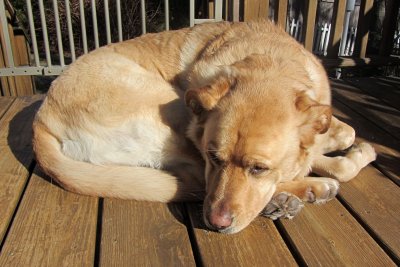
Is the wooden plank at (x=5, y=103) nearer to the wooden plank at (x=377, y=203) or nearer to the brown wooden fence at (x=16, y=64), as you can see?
the brown wooden fence at (x=16, y=64)

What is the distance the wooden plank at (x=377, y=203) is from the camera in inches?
74.8

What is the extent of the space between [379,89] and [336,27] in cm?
96

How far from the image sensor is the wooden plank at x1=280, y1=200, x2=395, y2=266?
1.74m

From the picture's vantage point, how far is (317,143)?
2.19 meters

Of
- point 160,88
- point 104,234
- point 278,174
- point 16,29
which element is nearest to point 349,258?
point 278,174

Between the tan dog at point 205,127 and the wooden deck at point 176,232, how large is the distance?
0.31 feet

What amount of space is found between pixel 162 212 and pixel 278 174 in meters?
0.66

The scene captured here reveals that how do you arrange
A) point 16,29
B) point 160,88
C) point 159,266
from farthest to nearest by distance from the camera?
point 16,29 → point 160,88 → point 159,266

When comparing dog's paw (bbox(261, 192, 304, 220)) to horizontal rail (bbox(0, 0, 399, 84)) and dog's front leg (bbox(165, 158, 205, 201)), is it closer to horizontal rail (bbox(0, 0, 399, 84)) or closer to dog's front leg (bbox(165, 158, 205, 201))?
dog's front leg (bbox(165, 158, 205, 201))

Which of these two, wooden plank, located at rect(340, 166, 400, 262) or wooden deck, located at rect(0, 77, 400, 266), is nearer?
wooden deck, located at rect(0, 77, 400, 266)

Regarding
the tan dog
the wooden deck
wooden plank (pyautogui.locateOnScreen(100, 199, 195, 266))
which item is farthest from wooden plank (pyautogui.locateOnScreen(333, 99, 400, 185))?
wooden plank (pyautogui.locateOnScreen(100, 199, 195, 266))

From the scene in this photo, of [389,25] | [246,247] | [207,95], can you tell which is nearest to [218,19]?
[389,25]

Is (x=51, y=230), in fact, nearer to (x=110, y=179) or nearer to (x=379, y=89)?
(x=110, y=179)

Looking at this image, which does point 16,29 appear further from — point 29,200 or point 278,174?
point 278,174
